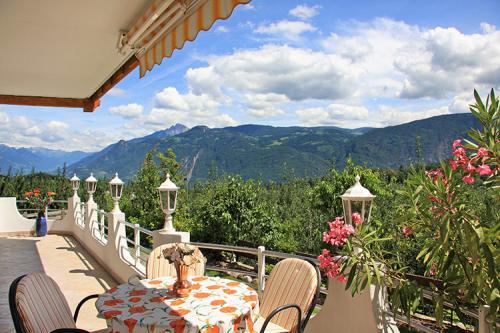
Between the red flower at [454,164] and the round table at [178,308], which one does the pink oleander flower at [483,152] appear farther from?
the round table at [178,308]

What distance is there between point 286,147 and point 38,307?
102 metres

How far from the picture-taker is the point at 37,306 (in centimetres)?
213

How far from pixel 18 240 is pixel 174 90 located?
433 feet

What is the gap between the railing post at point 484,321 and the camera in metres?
1.66

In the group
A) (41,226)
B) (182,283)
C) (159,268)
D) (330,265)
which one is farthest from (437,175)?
(41,226)

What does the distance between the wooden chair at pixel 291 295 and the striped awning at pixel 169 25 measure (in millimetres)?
1635

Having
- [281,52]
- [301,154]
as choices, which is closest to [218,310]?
[281,52]

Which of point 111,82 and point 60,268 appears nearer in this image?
point 111,82

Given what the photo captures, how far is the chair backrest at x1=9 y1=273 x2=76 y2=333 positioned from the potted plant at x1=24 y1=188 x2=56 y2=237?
28.1ft

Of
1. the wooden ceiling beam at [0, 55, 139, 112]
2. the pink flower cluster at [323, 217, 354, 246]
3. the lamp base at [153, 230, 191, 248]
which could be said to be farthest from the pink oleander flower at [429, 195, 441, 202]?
the wooden ceiling beam at [0, 55, 139, 112]

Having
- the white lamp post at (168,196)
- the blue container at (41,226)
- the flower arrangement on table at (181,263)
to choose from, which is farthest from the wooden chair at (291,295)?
the blue container at (41,226)

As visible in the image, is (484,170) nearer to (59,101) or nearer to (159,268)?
(159,268)

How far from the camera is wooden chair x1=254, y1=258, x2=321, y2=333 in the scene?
2.59 meters

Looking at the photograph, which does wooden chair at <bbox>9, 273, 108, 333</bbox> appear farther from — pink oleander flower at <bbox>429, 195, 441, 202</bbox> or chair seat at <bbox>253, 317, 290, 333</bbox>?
pink oleander flower at <bbox>429, 195, 441, 202</bbox>
